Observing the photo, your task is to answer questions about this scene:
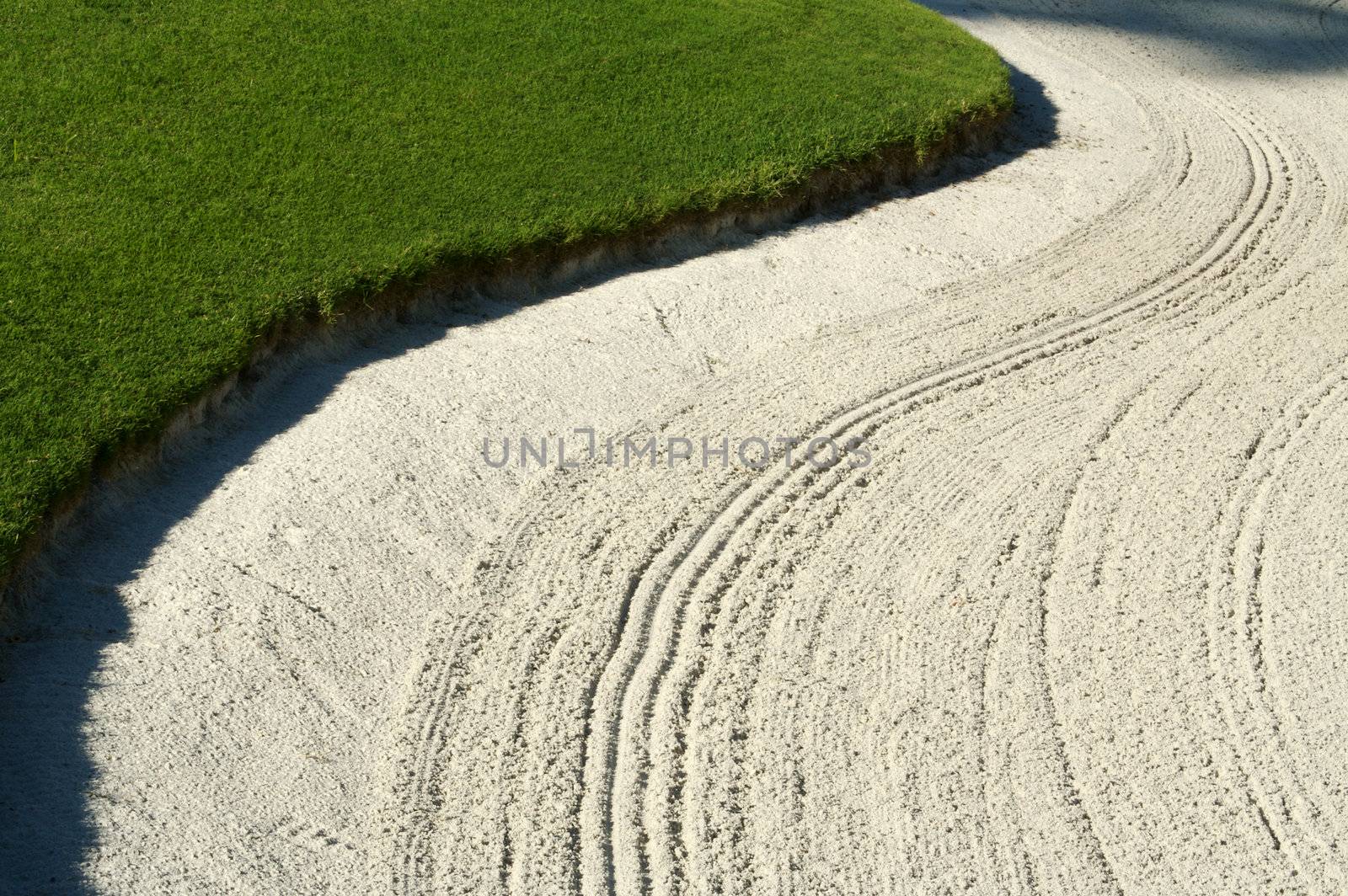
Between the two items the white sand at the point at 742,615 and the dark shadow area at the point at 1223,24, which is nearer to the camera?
the white sand at the point at 742,615

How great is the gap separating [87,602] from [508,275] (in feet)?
10.1

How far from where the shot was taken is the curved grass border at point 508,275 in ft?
17.0

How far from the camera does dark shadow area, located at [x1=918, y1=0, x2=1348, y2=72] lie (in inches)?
465

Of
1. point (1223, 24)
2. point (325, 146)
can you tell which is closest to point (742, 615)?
point (325, 146)

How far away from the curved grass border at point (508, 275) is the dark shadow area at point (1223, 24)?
3449mm

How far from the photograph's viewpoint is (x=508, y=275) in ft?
→ 23.1

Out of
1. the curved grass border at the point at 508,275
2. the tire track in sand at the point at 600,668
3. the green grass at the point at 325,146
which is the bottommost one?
the tire track in sand at the point at 600,668

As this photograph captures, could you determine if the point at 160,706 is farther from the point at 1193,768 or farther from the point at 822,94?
the point at 822,94

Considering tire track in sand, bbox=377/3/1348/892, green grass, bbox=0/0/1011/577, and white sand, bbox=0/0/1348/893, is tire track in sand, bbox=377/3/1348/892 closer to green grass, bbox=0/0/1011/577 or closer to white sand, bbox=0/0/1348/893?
white sand, bbox=0/0/1348/893

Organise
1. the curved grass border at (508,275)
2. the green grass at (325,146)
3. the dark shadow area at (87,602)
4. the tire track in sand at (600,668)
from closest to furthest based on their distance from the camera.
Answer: the dark shadow area at (87,602) < the tire track in sand at (600,668) < the curved grass border at (508,275) < the green grass at (325,146)

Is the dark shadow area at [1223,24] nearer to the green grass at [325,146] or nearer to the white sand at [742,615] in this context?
the green grass at [325,146]

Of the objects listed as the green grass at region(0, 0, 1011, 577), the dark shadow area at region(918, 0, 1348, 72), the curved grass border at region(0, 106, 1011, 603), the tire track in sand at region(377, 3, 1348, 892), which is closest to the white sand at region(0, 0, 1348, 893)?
the tire track in sand at region(377, 3, 1348, 892)

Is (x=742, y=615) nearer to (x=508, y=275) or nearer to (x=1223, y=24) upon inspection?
(x=508, y=275)

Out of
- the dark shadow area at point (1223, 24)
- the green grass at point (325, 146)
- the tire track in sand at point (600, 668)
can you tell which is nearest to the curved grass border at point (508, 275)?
the green grass at point (325, 146)
